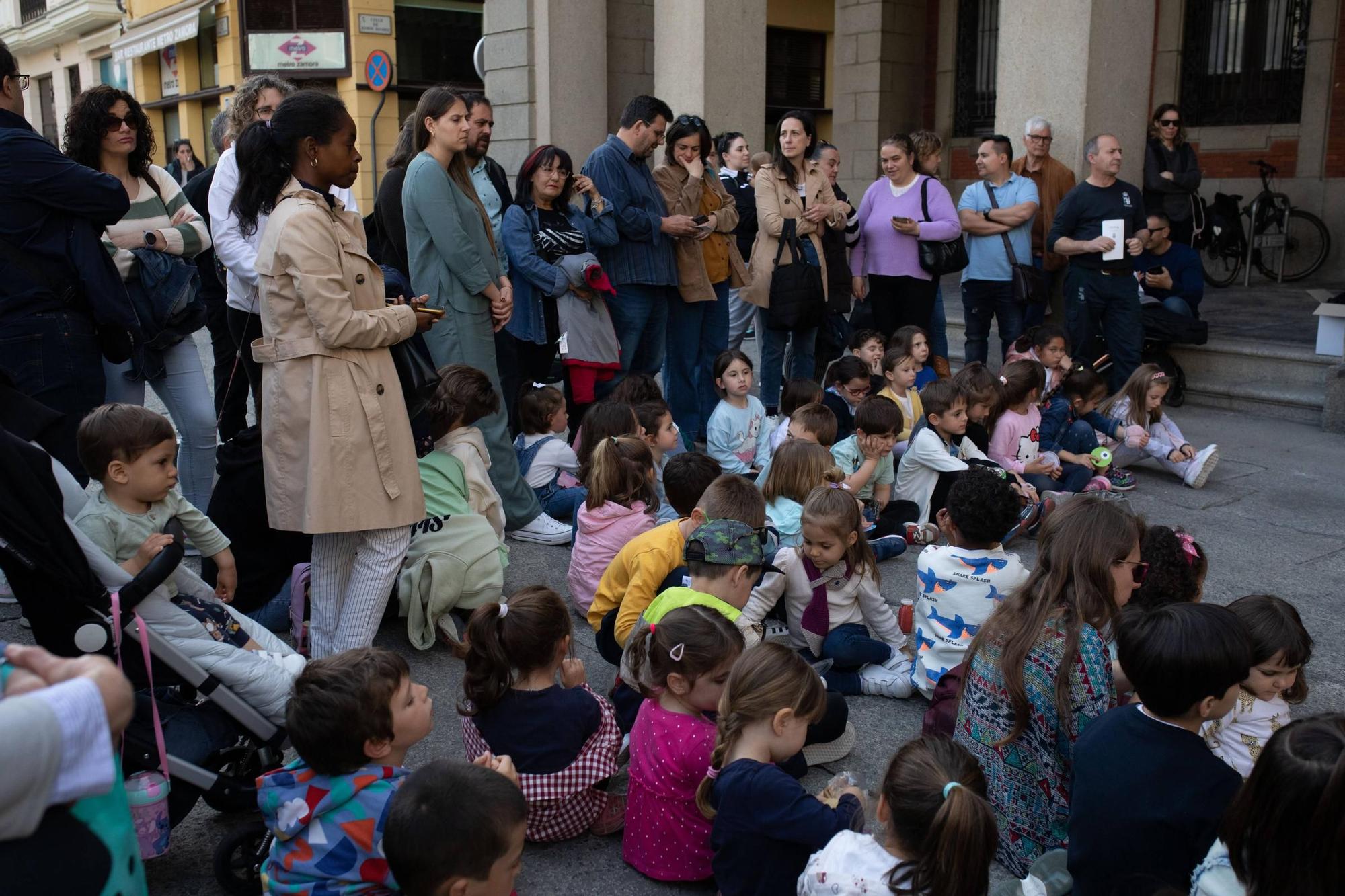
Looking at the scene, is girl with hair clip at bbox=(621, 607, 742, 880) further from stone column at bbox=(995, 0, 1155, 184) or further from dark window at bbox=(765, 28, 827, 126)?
dark window at bbox=(765, 28, 827, 126)

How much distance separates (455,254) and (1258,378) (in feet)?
20.1

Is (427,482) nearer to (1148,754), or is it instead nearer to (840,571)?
(840,571)

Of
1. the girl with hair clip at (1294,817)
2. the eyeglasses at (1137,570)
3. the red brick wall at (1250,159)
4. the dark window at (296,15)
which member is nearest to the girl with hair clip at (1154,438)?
the eyeglasses at (1137,570)

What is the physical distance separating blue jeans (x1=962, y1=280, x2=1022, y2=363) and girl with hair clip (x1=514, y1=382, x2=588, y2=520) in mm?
3270

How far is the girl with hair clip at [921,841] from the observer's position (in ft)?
7.85

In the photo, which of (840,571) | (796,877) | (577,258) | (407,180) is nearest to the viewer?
(796,877)

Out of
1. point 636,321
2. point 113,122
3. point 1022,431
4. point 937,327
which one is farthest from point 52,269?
point 937,327

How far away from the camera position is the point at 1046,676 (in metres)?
3.07

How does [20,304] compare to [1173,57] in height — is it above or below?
below

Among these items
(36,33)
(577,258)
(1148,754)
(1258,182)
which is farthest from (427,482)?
(36,33)

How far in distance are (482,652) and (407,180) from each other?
2.85m

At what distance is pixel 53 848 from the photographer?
177cm

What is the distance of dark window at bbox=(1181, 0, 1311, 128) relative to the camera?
13266 millimetres

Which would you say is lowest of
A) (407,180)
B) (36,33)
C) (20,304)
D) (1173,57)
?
(20,304)
